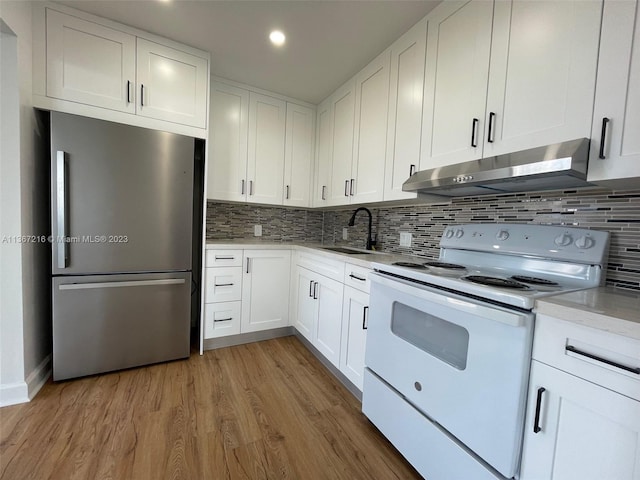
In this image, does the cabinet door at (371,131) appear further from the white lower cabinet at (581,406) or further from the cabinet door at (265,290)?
the white lower cabinet at (581,406)

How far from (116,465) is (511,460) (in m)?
1.57

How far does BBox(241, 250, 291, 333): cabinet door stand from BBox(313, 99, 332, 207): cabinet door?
2.19 ft

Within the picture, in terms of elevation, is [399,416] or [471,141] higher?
[471,141]

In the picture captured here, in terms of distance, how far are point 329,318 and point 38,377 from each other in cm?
188

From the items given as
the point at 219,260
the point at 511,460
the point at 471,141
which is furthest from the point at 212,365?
the point at 471,141

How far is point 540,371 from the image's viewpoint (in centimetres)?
82

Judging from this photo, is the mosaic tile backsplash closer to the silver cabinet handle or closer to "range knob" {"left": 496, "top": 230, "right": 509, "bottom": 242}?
"range knob" {"left": 496, "top": 230, "right": 509, "bottom": 242}

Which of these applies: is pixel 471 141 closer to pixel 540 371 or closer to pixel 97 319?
pixel 540 371

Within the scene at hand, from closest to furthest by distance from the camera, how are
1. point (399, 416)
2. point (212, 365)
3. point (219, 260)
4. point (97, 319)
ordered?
point (399, 416)
point (97, 319)
point (212, 365)
point (219, 260)

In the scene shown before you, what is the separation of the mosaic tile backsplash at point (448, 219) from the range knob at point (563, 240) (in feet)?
0.37

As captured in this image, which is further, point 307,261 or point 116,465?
point 307,261

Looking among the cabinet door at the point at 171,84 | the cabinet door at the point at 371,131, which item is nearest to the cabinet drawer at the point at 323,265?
the cabinet door at the point at 371,131

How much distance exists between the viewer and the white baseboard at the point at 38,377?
1.61 meters

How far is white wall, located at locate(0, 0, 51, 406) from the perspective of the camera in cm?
146
